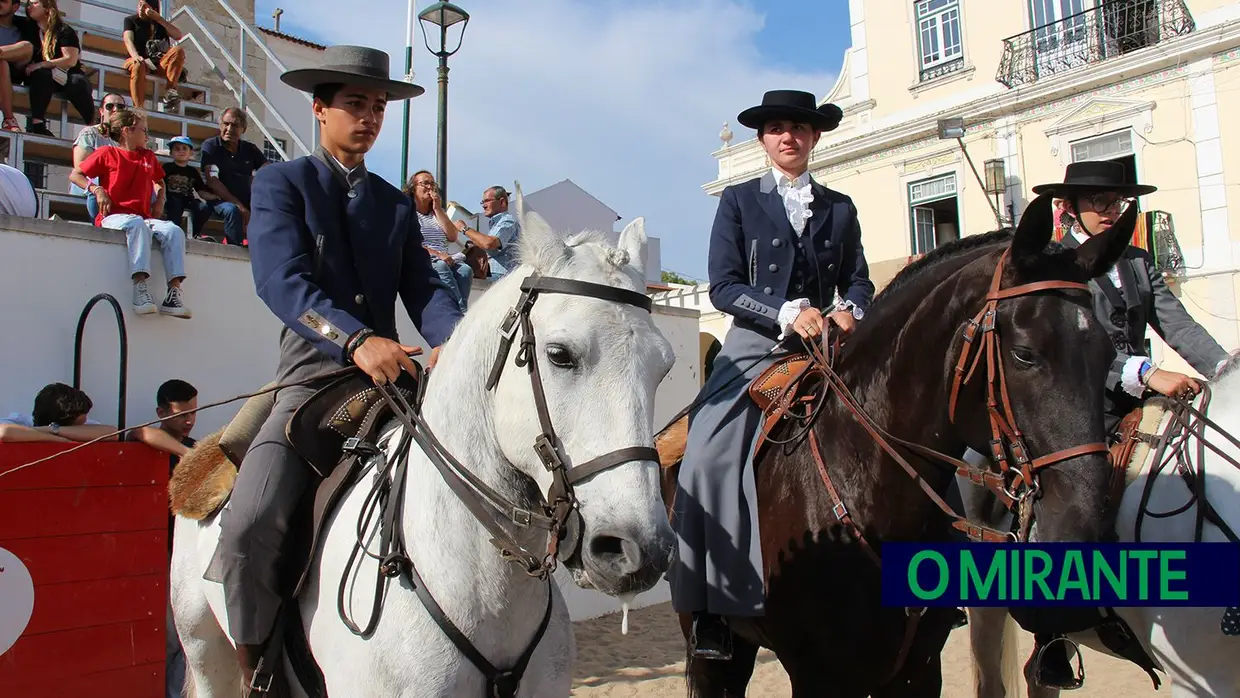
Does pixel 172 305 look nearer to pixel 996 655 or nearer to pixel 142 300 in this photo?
pixel 142 300

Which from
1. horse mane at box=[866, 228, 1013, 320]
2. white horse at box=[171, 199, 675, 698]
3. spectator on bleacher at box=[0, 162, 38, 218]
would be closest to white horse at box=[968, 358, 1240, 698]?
horse mane at box=[866, 228, 1013, 320]

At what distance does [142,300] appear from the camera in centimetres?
579

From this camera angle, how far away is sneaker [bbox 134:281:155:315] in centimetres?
578

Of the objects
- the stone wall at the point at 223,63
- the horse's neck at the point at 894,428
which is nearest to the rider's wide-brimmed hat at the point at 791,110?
the horse's neck at the point at 894,428

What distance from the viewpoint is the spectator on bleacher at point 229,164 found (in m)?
8.84

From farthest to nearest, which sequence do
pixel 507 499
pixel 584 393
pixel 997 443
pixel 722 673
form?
pixel 722 673 → pixel 997 443 → pixel 507 499 → pixel 584 393

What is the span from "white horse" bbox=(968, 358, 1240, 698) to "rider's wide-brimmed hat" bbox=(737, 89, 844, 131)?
1974mm

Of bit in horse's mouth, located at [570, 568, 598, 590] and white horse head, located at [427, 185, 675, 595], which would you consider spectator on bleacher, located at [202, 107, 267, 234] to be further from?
bit in horse's mouth, located at [570, 568, 598, 590]

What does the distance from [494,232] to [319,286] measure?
620 cm

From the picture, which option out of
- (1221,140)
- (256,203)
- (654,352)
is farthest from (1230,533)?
(1221,140)

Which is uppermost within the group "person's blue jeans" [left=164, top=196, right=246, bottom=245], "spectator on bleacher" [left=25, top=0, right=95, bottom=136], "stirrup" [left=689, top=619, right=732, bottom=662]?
"spectator on bleacher" [left=25, top=0, right=95, bottom=136]

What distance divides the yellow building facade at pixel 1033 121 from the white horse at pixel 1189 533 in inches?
462

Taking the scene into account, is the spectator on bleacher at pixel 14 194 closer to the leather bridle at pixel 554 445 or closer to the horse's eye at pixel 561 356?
the leather bridle at pixel 554 445

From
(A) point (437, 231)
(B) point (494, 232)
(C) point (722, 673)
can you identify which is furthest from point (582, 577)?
(B) point (494, 232)
